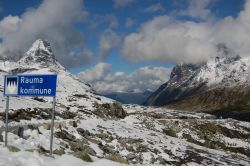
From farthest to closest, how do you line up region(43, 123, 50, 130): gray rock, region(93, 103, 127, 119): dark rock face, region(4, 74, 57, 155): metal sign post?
region(93, 103, 127, 119): dark rock face
region(43, 123, 50, 130): gray rock
region(4, 74, 57, 155): metal sign post

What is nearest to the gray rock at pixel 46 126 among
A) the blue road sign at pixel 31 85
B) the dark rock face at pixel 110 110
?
the blue road sign at pixel 31 85

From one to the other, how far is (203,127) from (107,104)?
133 feet

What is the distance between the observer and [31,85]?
21.0 meters

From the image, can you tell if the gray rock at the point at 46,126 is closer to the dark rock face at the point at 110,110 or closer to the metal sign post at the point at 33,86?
the metal sign post at the point at 33,86

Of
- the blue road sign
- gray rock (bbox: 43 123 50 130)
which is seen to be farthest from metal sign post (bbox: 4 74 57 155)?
gray rock (bbox: 43 123 50 130)

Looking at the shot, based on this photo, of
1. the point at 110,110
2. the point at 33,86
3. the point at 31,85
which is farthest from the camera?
the point at 110,110

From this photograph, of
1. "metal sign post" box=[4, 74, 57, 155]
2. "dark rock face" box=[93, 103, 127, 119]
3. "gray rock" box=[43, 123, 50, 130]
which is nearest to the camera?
"metal sign post" box=[4, 74, 57, 155]

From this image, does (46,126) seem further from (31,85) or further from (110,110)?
(110,110)

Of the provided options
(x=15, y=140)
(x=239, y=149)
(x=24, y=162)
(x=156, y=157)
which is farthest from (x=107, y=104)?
(x=24, y=162)

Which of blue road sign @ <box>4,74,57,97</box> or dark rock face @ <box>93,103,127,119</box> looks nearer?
blue road sign @ <box>4,74,57,97</box>

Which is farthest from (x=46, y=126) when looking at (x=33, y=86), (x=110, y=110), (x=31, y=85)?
(x=110, y=110)

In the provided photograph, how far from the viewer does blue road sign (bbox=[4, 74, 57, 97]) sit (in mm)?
19781

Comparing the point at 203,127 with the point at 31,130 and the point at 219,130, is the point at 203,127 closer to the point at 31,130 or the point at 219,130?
the point at 219,130

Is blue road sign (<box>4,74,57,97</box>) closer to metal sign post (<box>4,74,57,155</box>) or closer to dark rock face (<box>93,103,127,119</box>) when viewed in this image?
metal sign post (<box>4,74,57,155</box>)
